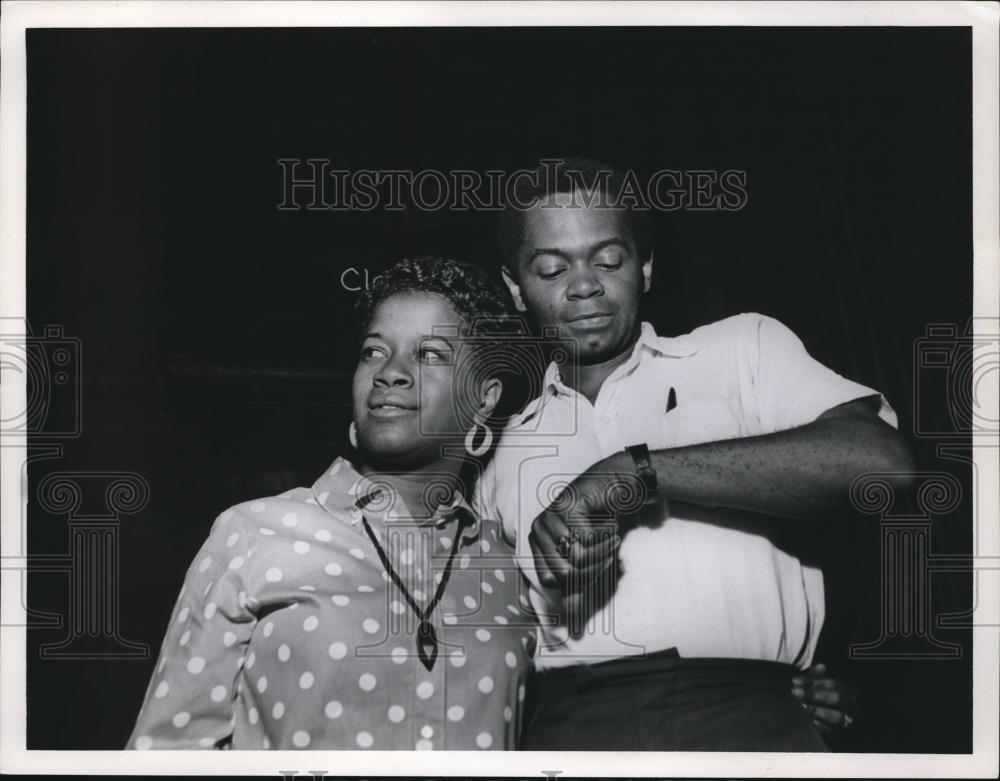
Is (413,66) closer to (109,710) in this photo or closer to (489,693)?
(489,693)

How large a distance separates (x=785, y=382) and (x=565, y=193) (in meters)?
0.90

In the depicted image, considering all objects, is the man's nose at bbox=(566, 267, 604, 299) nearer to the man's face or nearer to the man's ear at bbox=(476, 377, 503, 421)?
the man's face

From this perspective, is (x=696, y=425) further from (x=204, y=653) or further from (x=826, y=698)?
(x=204, y=653)

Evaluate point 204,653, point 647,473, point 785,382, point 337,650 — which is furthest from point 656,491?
point 204,653

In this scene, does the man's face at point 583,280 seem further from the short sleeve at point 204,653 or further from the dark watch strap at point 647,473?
the short sleeve at point 204,653

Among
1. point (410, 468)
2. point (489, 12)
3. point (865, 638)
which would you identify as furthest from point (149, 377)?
point (865, 638)

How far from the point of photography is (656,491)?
9.92ft

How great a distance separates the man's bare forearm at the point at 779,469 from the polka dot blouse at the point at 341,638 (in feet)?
1.92

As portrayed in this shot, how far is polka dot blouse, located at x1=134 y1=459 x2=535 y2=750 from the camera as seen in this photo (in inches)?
117

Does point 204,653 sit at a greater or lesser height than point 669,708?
greater

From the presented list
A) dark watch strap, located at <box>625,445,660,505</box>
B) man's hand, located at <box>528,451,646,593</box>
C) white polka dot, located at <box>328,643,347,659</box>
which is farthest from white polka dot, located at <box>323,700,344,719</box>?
dark watch strap, located at <box>625,445,660,505</box>

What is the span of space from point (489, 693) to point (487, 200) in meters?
1.51

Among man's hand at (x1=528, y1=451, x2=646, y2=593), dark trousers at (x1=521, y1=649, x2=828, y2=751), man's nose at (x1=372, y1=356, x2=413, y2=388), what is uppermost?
man's nose at (x1=372, y1=356, x2=413, y2=388)

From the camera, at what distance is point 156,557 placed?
3158 millimetres
